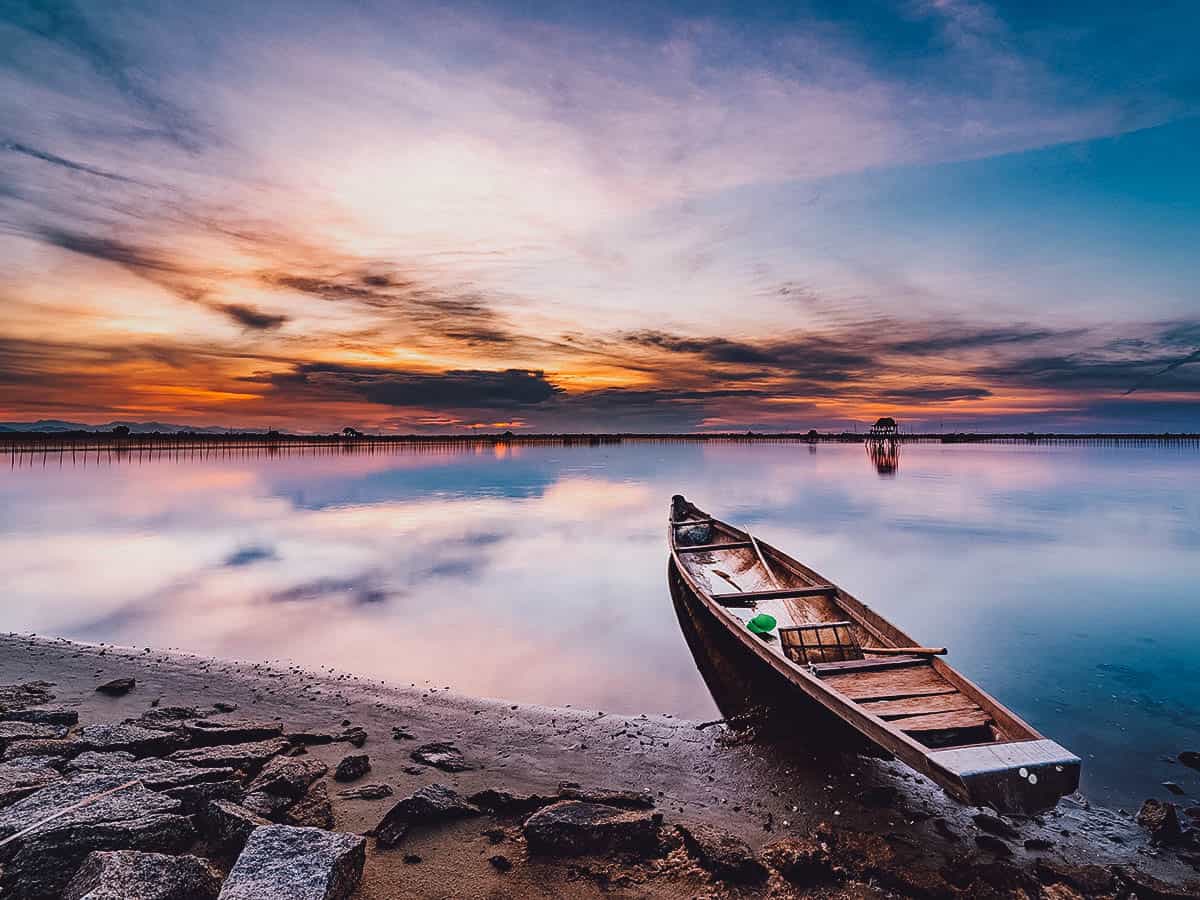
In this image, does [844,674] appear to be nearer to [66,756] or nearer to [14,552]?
[66,756]

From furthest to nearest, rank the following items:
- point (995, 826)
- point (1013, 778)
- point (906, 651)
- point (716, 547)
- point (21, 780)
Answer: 1. point (716, 547)
2. point (906, 651)
3. point (995, 826)
4. point (21, 780)
5. point (1013, 778)

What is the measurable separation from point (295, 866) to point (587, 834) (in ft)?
7.46

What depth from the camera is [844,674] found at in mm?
7910

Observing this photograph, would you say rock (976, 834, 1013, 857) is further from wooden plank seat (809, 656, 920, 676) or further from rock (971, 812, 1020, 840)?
wooden plank seat (809, 656, 920, 676)

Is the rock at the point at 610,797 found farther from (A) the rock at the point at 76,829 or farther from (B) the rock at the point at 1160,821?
(B) the rock at the point at 1160,821

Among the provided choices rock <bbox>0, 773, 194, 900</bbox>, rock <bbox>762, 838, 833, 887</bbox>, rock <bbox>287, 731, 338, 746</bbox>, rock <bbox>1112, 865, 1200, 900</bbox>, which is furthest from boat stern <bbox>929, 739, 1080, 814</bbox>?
rock <bbox>287, 731, 338, 746</bbox>

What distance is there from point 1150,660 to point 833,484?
37466 millimetres

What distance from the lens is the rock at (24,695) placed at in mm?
7880

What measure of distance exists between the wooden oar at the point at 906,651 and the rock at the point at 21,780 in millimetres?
8883

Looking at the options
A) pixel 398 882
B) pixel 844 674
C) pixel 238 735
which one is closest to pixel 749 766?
pixel 844 674

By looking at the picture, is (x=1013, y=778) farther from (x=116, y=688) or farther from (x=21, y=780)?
(x=116, y=688)

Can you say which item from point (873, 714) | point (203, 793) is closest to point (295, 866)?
point (203, 793)

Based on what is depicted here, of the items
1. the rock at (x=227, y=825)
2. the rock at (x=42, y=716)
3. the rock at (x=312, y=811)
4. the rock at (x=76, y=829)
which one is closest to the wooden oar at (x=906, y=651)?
the rock at (x=312, y=811)

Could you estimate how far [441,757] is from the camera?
707 centimetres
